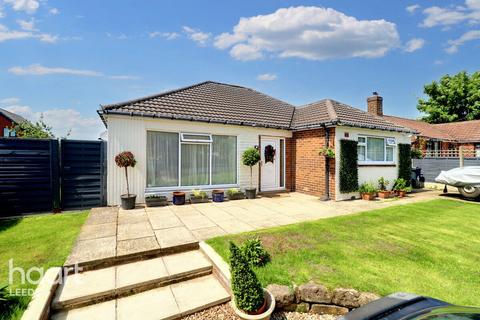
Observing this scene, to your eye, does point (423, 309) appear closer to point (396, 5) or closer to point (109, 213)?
point (109, 213)

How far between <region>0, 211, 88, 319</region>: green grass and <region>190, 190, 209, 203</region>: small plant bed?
3.40 m

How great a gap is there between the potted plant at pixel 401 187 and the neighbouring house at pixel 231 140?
1.38 ft

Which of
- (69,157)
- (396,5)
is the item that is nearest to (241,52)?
(396,5)

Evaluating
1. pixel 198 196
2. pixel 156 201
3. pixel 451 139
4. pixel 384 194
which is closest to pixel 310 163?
pixel 384 194

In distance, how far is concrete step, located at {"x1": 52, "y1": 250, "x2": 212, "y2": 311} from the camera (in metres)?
3.18

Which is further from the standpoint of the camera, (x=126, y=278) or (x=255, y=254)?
(x=255, y=254)

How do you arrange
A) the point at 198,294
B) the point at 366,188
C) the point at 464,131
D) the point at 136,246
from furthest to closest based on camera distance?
the point at 464,131 → the point at 366,188 → the point at 136,246 → the point at 198,294

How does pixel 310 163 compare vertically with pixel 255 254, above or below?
above

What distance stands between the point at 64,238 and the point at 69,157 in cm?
345

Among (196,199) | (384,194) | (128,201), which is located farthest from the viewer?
(384,194)

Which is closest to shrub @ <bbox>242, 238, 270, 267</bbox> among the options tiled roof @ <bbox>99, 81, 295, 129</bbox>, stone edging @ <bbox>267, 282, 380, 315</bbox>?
stone edging @ <bbox>267, 282, 380, 315</bbox>

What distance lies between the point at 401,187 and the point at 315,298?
33.3ft

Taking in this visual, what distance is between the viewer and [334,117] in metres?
9.84

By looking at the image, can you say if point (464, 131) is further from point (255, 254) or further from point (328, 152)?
point (255, 254)
